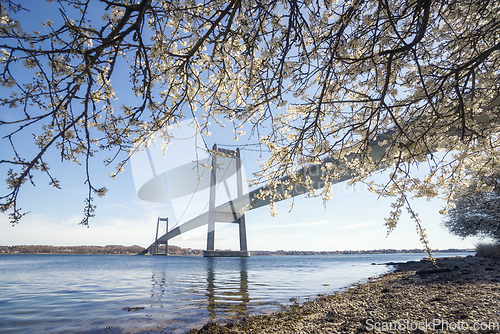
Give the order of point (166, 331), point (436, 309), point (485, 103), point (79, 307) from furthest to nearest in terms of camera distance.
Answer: point (79, 307), point (166, 331), point (485, 103), point (436, 309)

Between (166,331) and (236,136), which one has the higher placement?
(236,136)

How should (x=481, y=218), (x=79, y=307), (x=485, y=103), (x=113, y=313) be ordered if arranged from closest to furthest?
1. (x=485, y=103)
2. (x=113, y=313)
3. (x=79, y=307)
4. (x=481, y=218)

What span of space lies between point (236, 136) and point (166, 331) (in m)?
2.90

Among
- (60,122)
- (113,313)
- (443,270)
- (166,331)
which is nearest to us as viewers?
(60,122)

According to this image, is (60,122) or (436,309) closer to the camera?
(60,122)

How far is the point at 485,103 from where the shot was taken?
292 centimetres

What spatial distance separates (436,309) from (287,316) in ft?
6.16

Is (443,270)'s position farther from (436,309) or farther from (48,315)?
(48,315)

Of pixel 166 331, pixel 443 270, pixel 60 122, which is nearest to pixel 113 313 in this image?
pixel 166 331

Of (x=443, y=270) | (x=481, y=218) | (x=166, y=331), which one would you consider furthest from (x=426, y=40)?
(x=481, y=218)

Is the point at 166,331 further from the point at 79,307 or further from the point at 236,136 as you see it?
the point at 79,307

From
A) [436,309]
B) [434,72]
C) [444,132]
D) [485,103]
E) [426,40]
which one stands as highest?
[426,40]

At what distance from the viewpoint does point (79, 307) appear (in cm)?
520

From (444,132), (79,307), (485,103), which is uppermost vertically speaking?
(485,103)
